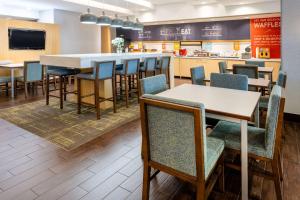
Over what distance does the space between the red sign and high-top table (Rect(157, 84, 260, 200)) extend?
5.75m

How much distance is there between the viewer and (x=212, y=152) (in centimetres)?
159

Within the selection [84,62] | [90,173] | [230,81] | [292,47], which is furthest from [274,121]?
[84,62]

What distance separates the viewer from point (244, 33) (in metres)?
7.31

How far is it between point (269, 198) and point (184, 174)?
91 centimetres

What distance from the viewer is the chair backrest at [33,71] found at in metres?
5.27

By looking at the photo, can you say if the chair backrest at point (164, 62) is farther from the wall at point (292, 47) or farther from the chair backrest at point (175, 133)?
the chair backrest at point (175, 133)

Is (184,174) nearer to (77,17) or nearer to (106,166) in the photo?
(106,166)

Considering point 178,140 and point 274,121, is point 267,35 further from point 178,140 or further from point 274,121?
point 178,140

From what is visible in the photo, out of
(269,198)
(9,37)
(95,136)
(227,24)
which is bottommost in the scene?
(269,198)

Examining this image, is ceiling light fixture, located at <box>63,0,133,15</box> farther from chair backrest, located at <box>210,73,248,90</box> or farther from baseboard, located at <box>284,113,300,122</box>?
baseboard, located at <box>284,113,300,122</box>

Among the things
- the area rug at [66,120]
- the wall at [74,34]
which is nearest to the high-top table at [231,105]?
the area rug at [66,120]

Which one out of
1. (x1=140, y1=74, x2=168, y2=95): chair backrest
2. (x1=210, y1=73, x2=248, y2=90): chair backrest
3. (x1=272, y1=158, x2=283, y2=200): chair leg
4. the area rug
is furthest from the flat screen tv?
(x1=272, y1=158, x2=283, y2=200): chair leg

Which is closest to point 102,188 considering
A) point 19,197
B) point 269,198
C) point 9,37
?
point 19,197

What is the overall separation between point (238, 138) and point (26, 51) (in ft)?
22.9
